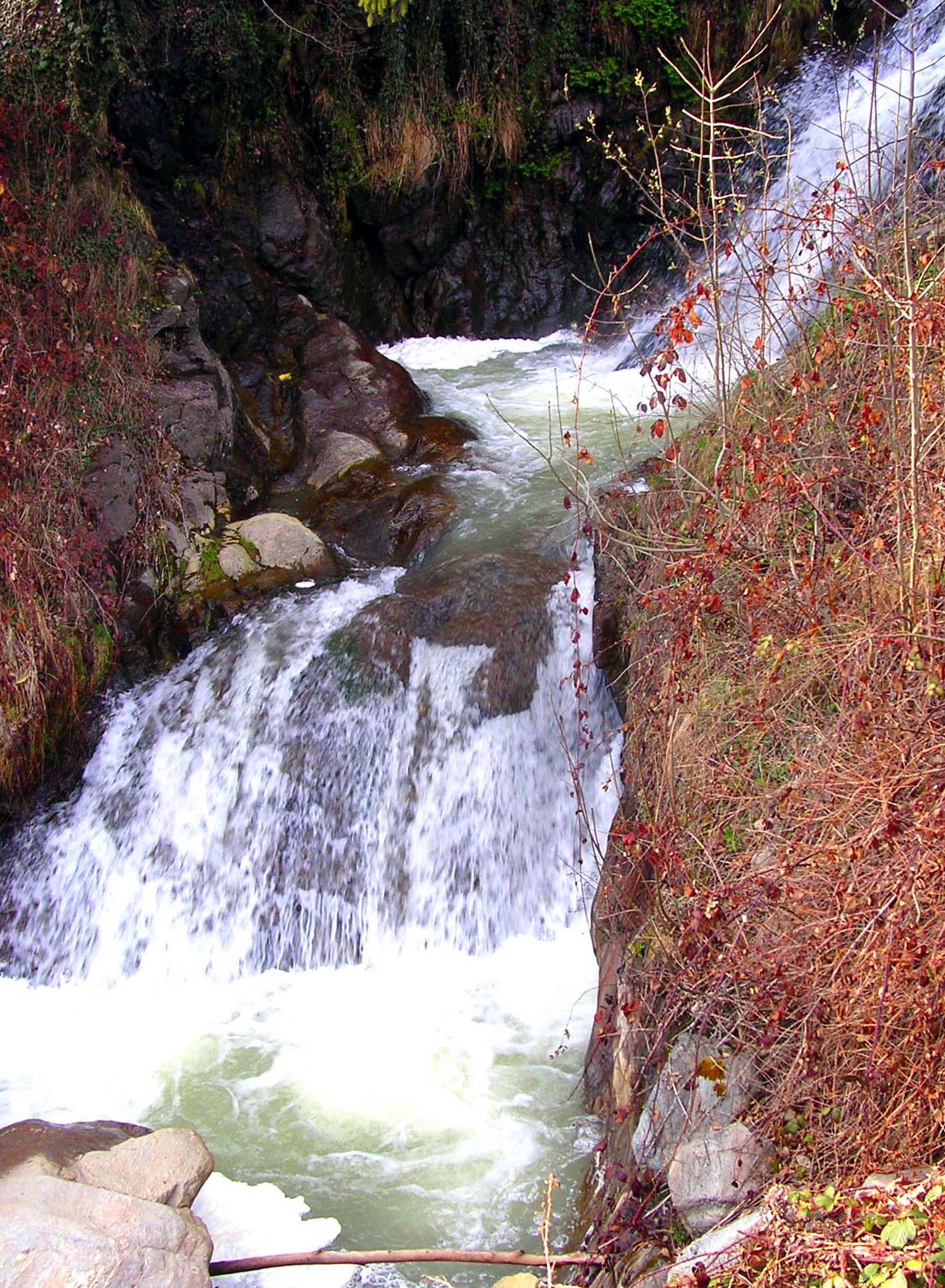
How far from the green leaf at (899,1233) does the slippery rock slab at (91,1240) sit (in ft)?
6.54

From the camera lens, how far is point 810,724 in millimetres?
3518

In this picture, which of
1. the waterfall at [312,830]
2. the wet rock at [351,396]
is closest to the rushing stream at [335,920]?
the waterfall at [312,830]

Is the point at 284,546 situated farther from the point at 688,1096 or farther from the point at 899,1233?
the point at 899,1233

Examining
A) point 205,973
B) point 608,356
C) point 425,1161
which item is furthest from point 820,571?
point 608,356

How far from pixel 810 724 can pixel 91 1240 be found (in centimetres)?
267

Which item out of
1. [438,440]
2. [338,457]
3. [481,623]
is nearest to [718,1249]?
[481,623]

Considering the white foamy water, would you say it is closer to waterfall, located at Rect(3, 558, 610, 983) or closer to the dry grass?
waterfall, located at Rect(3, 558, 610, 983)

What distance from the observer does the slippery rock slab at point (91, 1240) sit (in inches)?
119

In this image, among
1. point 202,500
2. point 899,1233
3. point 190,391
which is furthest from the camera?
point 190,391

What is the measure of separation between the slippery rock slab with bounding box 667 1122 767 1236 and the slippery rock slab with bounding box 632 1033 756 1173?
37 mm

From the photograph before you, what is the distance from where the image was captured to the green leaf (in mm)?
2332

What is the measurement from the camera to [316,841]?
5.54 m

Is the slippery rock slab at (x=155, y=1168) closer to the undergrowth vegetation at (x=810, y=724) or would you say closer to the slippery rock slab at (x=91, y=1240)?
the slippery rock slab at (x=91, y=1240)

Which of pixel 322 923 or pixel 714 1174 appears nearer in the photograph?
pixel 714 1174
